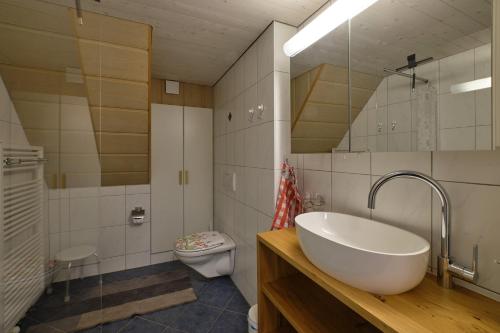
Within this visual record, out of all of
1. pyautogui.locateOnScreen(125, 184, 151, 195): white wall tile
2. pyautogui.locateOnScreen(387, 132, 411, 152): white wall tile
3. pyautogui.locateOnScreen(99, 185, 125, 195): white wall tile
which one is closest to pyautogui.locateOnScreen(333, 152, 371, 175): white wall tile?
pyautogui.locateOnScreen(387, 132, 411, 152): white wall tile

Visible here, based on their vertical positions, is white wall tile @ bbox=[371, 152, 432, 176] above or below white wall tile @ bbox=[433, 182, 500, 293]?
above

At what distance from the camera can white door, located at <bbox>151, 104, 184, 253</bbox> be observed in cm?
262

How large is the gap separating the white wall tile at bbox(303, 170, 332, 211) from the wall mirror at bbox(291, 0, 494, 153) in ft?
0.49

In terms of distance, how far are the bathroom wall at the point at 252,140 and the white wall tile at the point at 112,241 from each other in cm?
114

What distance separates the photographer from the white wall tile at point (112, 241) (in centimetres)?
240

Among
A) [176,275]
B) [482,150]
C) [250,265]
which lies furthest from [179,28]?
[176,275]

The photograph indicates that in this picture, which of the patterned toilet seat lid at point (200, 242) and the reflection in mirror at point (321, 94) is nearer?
the reflection in mirror at point (321, 94)

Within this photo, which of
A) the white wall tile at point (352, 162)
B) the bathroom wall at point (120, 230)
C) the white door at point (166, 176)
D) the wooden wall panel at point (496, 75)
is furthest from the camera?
the white door at point (166, 176)

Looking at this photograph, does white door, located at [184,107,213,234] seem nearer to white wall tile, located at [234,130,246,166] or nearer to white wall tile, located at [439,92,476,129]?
white wall tile, located at [234,130,246,166]

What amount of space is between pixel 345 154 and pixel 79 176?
1.73 metres

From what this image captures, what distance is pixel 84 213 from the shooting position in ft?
5.23

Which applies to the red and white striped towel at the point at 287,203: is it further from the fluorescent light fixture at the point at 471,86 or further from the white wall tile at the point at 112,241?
the white wall tile at the point at 112,241

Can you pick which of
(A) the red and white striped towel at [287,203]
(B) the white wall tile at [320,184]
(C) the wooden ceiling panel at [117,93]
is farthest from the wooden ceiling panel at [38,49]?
(B) the white wall tile at [320,184]

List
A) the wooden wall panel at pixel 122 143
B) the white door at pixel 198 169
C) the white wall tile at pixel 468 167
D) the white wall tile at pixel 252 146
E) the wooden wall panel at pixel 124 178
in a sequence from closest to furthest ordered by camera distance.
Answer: the white wall tile at pixel 468 167 < the white wall tile at pixel 252 146 < the wooden wall panel at pixel 122 143 < the wooden wall panel at pixel 124 178 < the white door at pixel 198 169
